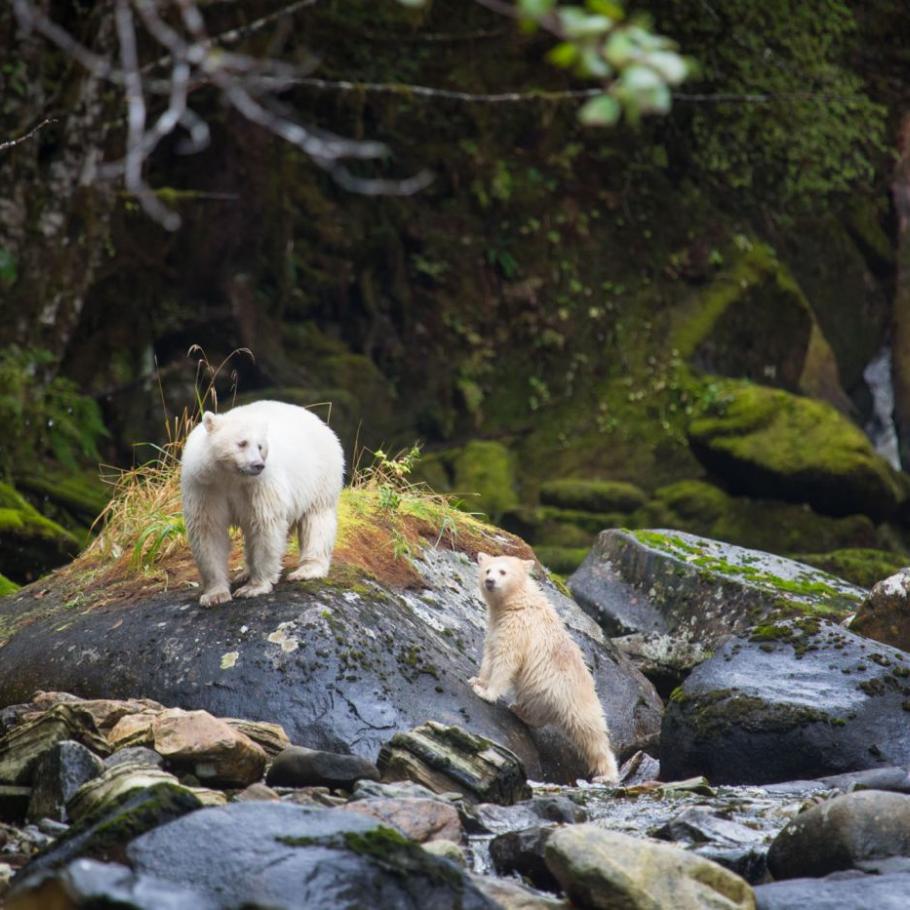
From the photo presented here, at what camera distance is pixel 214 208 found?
1641 cm

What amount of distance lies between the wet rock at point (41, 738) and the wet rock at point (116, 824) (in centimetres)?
126

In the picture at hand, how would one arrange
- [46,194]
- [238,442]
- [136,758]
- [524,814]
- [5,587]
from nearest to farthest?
[136,758], [524,814], [238,442], [5,587], [46,194]

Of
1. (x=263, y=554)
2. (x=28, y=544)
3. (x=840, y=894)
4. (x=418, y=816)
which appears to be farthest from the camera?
(x=28, y=544)

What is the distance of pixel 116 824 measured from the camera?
4.53 m

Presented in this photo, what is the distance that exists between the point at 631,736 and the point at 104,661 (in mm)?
3384

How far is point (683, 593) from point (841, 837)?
4.99m

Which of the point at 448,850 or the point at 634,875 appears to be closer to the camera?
the point at 634,875

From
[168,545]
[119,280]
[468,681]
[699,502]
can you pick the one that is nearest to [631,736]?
[468,681]

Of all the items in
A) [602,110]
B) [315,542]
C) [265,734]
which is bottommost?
[265,734]

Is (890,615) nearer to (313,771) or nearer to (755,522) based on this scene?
(313,771)

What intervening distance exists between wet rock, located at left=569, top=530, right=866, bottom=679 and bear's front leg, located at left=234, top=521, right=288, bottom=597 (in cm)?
364

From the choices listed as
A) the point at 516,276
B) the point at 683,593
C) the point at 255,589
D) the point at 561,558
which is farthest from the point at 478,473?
the point at 255,589

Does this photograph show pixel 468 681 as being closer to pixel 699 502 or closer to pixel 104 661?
pixel 104 661

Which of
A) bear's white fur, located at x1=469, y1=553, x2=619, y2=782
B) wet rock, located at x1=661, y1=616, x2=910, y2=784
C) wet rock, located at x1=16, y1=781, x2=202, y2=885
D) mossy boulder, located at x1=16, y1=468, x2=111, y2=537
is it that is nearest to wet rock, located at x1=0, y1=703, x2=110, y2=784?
wet rock, located at x1=16, y1=781, x2=202, y2=885
